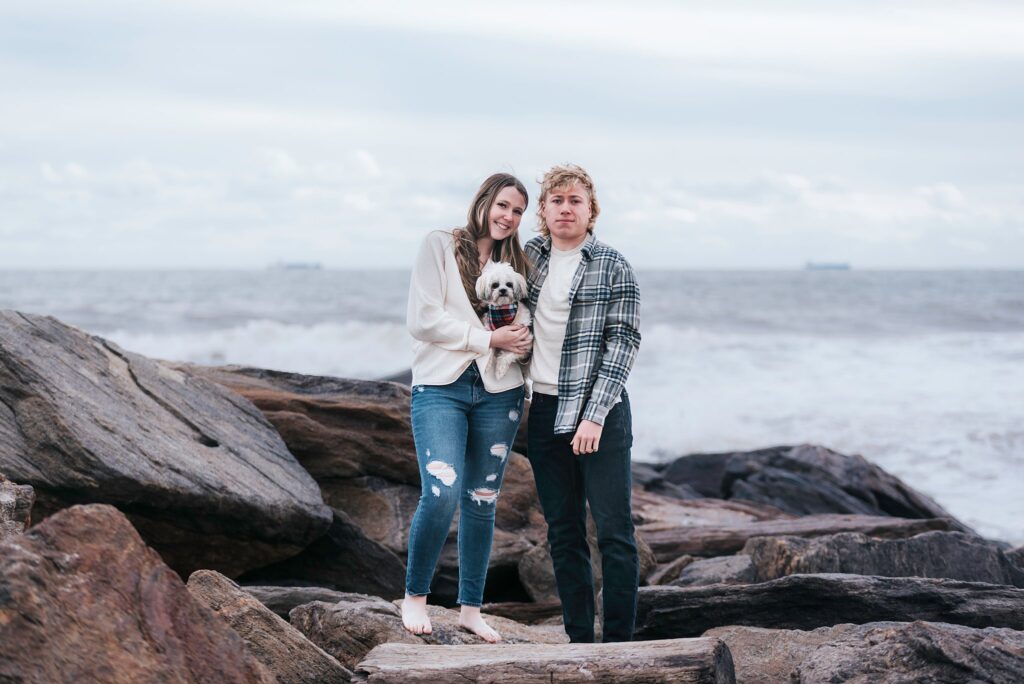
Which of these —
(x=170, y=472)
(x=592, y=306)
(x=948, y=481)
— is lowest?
(x=948, y=481)

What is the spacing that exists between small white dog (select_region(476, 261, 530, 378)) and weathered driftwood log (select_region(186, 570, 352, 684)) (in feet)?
4.75

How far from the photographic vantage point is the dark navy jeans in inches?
184

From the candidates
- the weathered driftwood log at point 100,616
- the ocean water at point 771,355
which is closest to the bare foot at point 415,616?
the weathered driftwood log at point 100,616

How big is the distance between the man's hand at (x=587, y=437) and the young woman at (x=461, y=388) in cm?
44

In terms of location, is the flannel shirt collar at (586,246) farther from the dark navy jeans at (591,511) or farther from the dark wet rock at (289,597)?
the dark wet rock at (289,597)

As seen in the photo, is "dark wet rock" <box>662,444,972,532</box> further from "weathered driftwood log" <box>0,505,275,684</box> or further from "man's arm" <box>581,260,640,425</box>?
"weathered driftwood log" <box>0,505,275,684</box>

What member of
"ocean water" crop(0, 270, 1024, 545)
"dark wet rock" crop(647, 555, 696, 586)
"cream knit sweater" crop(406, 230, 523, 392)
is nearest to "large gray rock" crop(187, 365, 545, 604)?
"dark wet rock" crop(647, 555, 696, 586)

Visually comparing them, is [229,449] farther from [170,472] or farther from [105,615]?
[105,615]

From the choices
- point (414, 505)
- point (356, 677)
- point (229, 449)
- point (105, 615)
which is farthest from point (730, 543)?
point (105, 615)

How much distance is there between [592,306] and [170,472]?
262cm

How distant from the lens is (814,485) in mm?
11656

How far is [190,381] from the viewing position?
716 centimetres

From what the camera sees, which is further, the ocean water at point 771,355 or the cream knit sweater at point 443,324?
the ocean water at point 771,355

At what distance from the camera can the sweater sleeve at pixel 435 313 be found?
471cm
